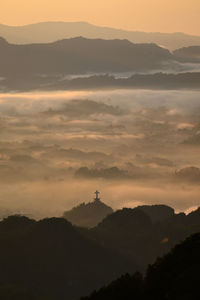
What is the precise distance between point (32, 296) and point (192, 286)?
112868mm

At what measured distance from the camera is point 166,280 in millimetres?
98750

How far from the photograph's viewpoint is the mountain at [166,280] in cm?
9362

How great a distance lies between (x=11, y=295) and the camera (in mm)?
195625

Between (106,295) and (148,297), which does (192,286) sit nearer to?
(148,297)

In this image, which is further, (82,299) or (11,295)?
(11,295)

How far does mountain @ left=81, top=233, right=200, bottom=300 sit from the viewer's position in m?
93.6

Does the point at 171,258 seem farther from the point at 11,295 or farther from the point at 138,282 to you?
the point at 11,295

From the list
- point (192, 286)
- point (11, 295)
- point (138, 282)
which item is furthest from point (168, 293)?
point (11, 295)

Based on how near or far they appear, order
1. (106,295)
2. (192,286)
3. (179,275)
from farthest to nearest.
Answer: (106,295), (179,275), (192,286)

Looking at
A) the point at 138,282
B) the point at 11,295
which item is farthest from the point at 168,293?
the point at 11,295

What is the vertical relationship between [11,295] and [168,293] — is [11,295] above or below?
above

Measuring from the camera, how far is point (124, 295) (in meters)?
102

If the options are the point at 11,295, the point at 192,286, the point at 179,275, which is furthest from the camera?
the point at 11,295

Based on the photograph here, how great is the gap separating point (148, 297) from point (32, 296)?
105 metres
